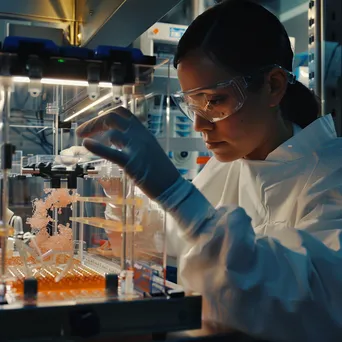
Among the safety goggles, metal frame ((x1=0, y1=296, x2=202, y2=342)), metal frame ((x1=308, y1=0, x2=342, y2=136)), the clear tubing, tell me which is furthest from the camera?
metal frame ((x1=308, y1=0, x2=342, y2=136))

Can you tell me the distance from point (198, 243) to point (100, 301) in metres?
0.26

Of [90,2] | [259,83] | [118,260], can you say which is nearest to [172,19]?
[90,2]

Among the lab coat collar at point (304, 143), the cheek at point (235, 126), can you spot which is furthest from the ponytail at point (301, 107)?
the cheek at point (235, 126)

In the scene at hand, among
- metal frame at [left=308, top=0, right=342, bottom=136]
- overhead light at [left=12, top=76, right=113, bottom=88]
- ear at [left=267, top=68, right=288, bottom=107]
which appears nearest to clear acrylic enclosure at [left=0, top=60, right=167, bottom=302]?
overhead light at [left=12, top=76, right=113, bottom=88]

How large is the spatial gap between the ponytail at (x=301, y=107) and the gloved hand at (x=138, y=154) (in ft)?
2.39

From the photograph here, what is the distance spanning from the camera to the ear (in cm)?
148

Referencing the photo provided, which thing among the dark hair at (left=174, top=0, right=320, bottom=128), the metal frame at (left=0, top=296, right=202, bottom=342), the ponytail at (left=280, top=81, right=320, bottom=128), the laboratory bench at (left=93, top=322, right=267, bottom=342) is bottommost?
the laboratory bench at (left=93, top=322, right=267, bottom=342)

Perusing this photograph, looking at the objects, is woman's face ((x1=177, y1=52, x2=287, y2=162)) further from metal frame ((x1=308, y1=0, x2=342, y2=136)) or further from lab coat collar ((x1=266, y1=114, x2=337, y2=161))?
metal frame ((x1=308, y1=0, x2=342, y2=136))

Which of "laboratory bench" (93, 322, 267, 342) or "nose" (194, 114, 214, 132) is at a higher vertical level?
"nose" (194, 114, 214, 132)

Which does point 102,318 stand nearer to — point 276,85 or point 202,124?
point 202,124

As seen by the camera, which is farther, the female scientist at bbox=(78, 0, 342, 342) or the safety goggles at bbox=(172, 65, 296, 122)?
the safety goggles at bbox=(172, 65, 296, 122)

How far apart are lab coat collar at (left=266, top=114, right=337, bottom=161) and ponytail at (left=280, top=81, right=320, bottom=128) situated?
12cm

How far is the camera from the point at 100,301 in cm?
A: 98

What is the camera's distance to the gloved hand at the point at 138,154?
1085 mm
